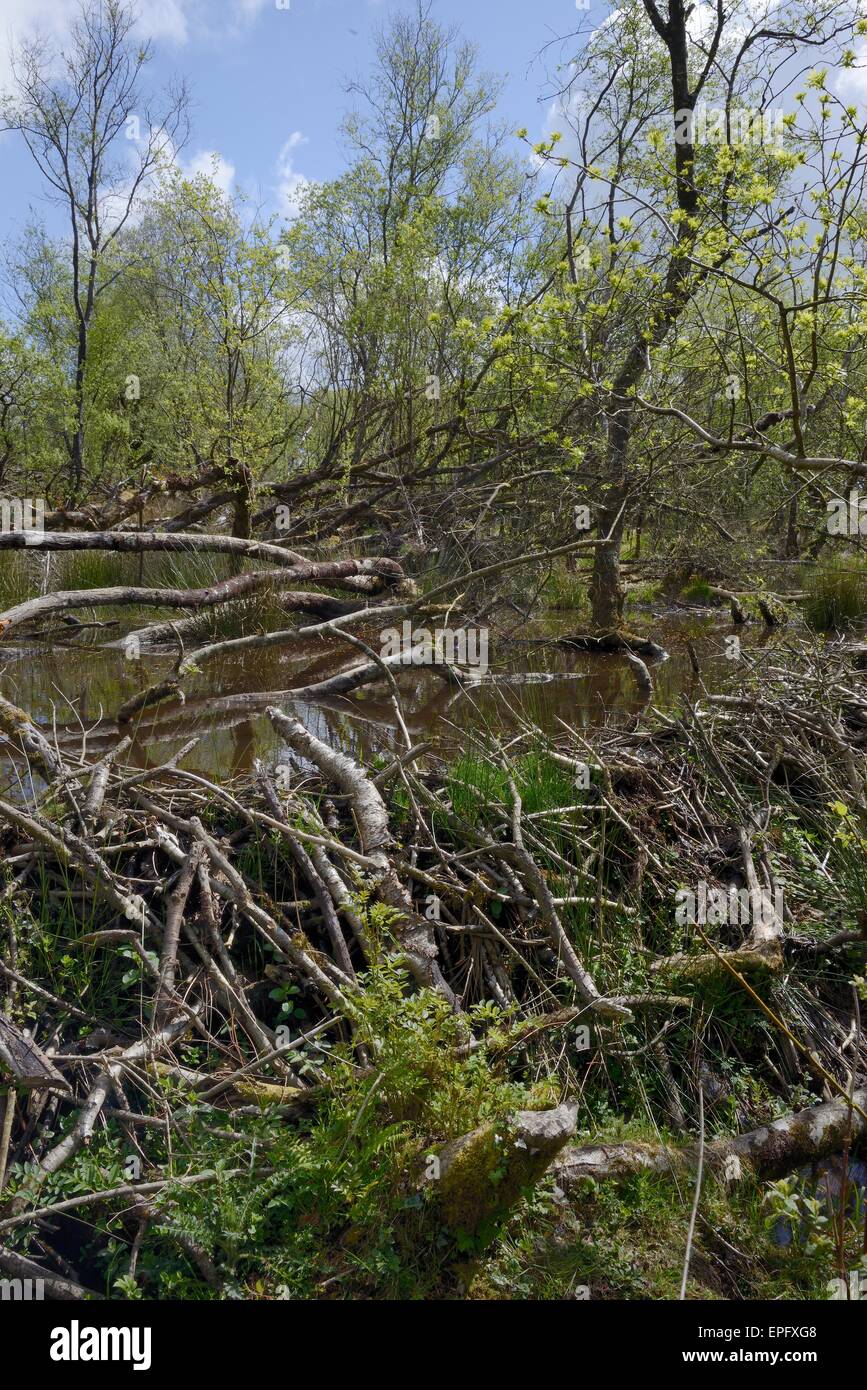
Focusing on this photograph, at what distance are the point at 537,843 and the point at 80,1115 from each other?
6.30 ft

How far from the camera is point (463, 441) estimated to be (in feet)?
43.0

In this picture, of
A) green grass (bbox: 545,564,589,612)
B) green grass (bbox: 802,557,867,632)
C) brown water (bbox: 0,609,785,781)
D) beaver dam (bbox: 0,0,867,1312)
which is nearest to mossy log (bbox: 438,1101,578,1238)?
beaver dam (bbox: 0,0,867,1312)

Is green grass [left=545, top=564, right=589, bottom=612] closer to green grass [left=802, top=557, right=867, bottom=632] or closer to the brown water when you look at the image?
the brown water

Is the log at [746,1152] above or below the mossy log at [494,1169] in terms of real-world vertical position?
below

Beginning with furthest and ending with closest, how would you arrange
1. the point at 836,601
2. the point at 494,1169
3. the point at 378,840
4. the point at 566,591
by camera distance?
the point at 566,591, the point at 836,601, the point at 378,840, the point at 494,1169

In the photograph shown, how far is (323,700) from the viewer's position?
7871 millimetres

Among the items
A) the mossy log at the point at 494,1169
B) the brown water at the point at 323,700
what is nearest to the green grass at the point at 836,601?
the brown water at the point at 323,700

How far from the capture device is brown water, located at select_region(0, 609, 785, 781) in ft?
21.5

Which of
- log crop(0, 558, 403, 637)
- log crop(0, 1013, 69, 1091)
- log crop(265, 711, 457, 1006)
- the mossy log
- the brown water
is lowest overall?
the mossy log

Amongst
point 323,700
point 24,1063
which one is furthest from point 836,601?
point 24,1063

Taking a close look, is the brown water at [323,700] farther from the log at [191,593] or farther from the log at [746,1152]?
the log at [746,1152]

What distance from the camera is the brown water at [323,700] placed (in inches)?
257

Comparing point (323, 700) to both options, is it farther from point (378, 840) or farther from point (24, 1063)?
point (24, 1063)
